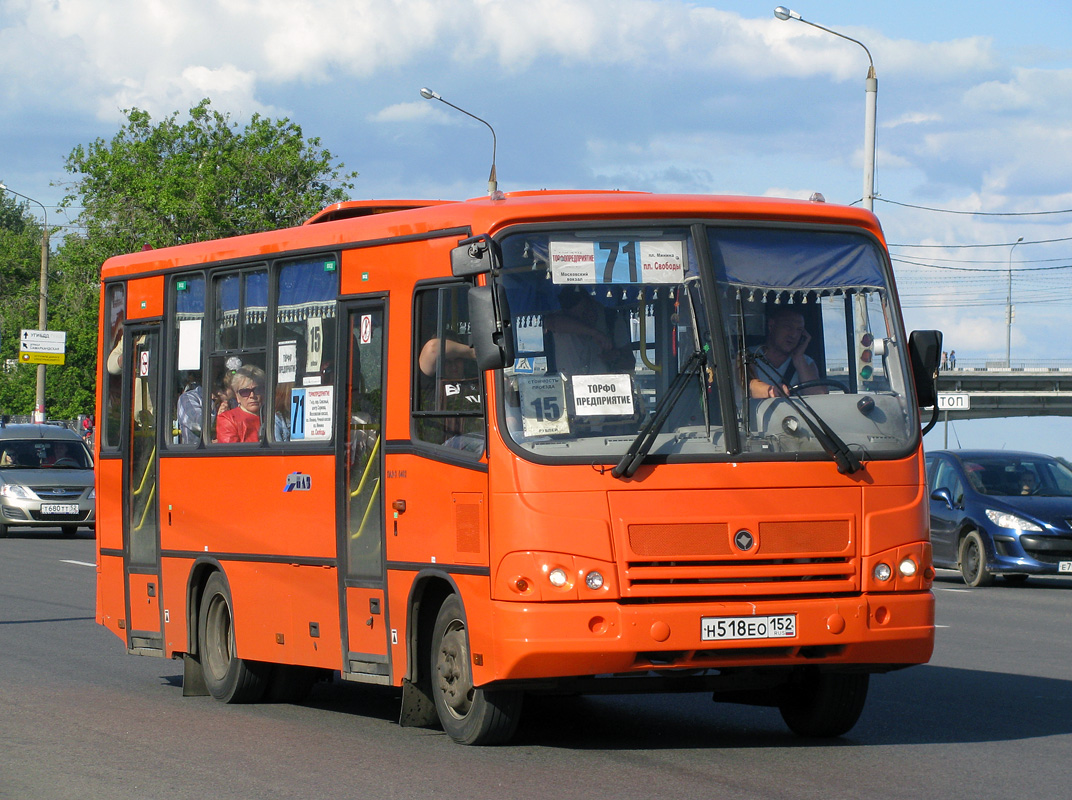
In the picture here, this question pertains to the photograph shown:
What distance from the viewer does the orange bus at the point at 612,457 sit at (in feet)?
26.5

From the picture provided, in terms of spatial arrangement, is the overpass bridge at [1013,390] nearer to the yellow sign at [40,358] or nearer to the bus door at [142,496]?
the yellow sign at [40,358]

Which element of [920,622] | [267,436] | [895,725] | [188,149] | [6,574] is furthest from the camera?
[188,149]

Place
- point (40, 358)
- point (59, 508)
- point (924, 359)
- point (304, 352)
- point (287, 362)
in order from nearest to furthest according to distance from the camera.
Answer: point (924, 359)
point (304, 352)
point (287, 362)
point (59, 508)
point (40, 358)

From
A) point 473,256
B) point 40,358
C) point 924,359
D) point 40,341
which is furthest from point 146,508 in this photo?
point 40,341

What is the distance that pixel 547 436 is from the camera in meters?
8.22

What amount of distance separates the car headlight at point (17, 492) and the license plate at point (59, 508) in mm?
227

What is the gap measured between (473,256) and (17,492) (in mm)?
23399

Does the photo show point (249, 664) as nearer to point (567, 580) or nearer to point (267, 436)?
point (267, 436)

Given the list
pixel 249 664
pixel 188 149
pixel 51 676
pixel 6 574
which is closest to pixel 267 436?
pixel 249 664

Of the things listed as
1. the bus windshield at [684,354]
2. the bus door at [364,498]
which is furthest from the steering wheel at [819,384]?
the bus door at [364,498]

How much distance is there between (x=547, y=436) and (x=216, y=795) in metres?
2.22

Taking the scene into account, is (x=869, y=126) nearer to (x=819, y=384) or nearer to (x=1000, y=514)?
(x=1000, y=514)

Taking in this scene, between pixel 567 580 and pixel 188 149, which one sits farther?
pixel 188 149

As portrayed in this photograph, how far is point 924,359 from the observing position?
29.7ft
